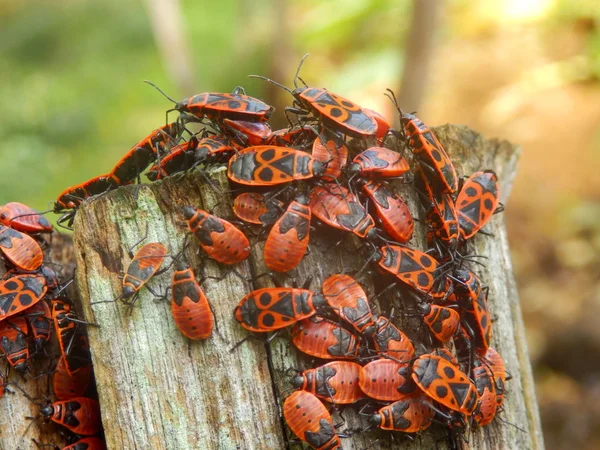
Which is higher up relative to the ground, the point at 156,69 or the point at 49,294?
the point at 156,69

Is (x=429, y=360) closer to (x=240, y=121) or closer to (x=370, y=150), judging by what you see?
(x=370, y=150)

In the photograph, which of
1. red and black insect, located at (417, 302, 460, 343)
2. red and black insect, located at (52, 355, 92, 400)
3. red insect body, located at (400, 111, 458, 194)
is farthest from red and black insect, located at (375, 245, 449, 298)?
red and black insect, located at (52, 355, 92, 400)

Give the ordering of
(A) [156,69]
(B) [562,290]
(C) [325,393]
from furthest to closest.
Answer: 1. (A) [156,69]
2. (B) [562,290]
3. (C) [325,393]

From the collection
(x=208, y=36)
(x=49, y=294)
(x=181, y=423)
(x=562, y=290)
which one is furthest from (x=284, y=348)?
(x=208, y=36)

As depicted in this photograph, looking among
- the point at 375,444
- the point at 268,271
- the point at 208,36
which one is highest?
the point at 208,36

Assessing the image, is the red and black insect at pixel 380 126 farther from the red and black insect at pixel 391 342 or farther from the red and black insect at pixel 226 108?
the red and black insect at pixel 391 342

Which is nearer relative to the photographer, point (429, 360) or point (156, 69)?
point (429, 360)

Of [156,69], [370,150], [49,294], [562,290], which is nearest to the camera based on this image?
[370,150]
